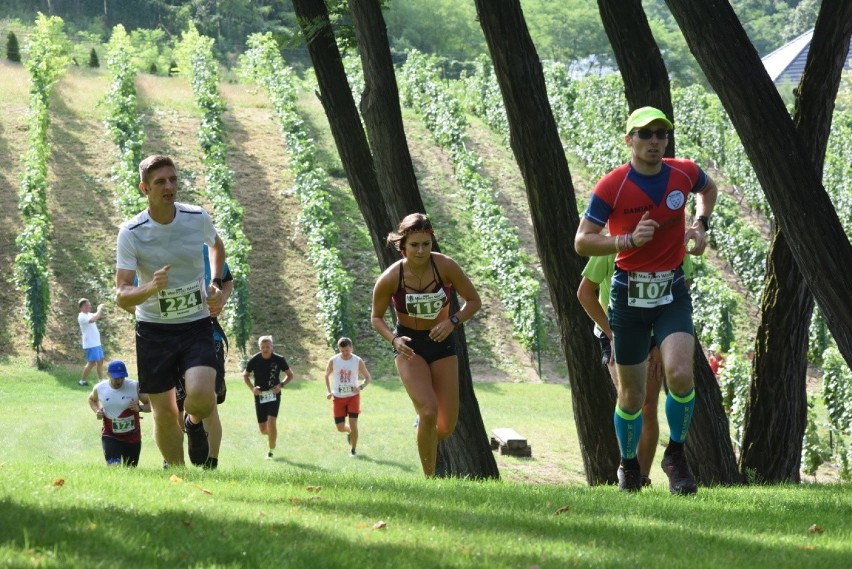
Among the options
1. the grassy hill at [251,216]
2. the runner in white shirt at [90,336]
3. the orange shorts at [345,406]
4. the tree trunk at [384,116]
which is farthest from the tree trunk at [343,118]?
the grassy hill at [251,216]

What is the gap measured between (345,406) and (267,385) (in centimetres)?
113

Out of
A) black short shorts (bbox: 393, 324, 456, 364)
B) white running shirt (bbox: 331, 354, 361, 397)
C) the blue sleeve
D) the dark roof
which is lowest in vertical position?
white running shirt (bbox: 331, 354, 361, 397)

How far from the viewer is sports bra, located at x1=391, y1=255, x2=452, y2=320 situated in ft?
26.7

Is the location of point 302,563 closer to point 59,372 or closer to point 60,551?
point 60,551

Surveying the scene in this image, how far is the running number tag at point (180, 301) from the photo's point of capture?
756 cm

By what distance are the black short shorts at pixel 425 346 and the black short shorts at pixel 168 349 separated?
1.24 metres

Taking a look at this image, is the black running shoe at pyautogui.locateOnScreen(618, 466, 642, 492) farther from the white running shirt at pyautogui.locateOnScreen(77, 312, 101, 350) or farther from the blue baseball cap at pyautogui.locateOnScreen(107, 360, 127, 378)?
the white running shirt at pyautogui.locateOnScreen(77, 312, 101, 350)

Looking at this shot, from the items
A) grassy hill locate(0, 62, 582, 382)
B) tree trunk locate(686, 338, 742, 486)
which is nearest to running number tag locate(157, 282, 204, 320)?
tree trunk locate(686, 338, 742, 486)

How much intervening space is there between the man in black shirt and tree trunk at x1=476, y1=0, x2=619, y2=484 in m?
8.19

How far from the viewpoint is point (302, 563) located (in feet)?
14.3

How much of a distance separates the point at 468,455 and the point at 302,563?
229 inches

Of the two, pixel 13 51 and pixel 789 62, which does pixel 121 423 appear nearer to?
pixel 13 51

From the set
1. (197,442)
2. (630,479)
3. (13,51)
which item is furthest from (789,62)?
(630,479)

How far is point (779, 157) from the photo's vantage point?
7.20 meters
